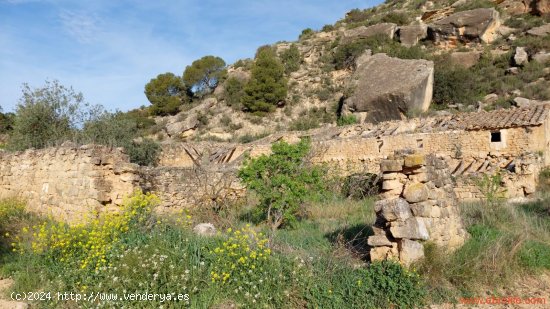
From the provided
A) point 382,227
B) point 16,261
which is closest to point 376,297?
point 382,227

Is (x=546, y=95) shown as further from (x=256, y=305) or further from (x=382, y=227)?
(x=256, y=305)

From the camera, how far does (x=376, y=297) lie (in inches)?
185

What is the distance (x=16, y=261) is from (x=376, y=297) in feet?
A: 18.1

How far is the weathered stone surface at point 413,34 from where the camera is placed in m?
33.6

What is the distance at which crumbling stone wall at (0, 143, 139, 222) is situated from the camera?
28.1 ft

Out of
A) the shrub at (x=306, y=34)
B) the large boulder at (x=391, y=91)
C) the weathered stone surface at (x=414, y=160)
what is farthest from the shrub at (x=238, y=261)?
the shrub at (x=306, y=34)

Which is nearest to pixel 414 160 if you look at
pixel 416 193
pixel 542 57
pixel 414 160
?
pixel 414 160

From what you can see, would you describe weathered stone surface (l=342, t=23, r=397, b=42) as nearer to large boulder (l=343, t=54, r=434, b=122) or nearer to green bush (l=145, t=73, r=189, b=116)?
large boulder (l=343, t=54, r=434, b=122)

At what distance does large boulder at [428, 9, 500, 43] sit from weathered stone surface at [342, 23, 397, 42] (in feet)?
12.1

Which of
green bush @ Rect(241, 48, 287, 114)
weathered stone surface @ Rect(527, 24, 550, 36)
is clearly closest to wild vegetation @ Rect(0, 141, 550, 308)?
green bush @ Rect(241, 48, 287, 114)

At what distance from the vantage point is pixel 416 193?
538 cm

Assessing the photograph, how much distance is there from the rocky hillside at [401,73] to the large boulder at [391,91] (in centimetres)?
6

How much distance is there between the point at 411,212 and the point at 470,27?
31116mm

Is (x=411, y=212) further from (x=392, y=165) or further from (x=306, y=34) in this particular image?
(x=306, y=34)
